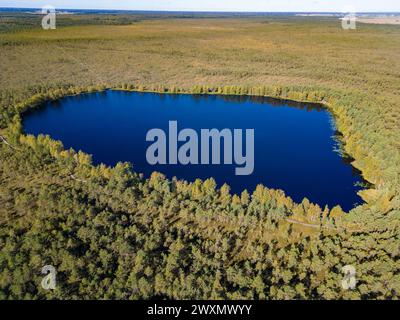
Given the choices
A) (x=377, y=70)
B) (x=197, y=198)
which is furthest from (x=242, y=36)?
(x=197, y=198)

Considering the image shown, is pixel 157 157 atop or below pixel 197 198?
atop

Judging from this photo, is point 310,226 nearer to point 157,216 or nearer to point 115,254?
point 157,216
